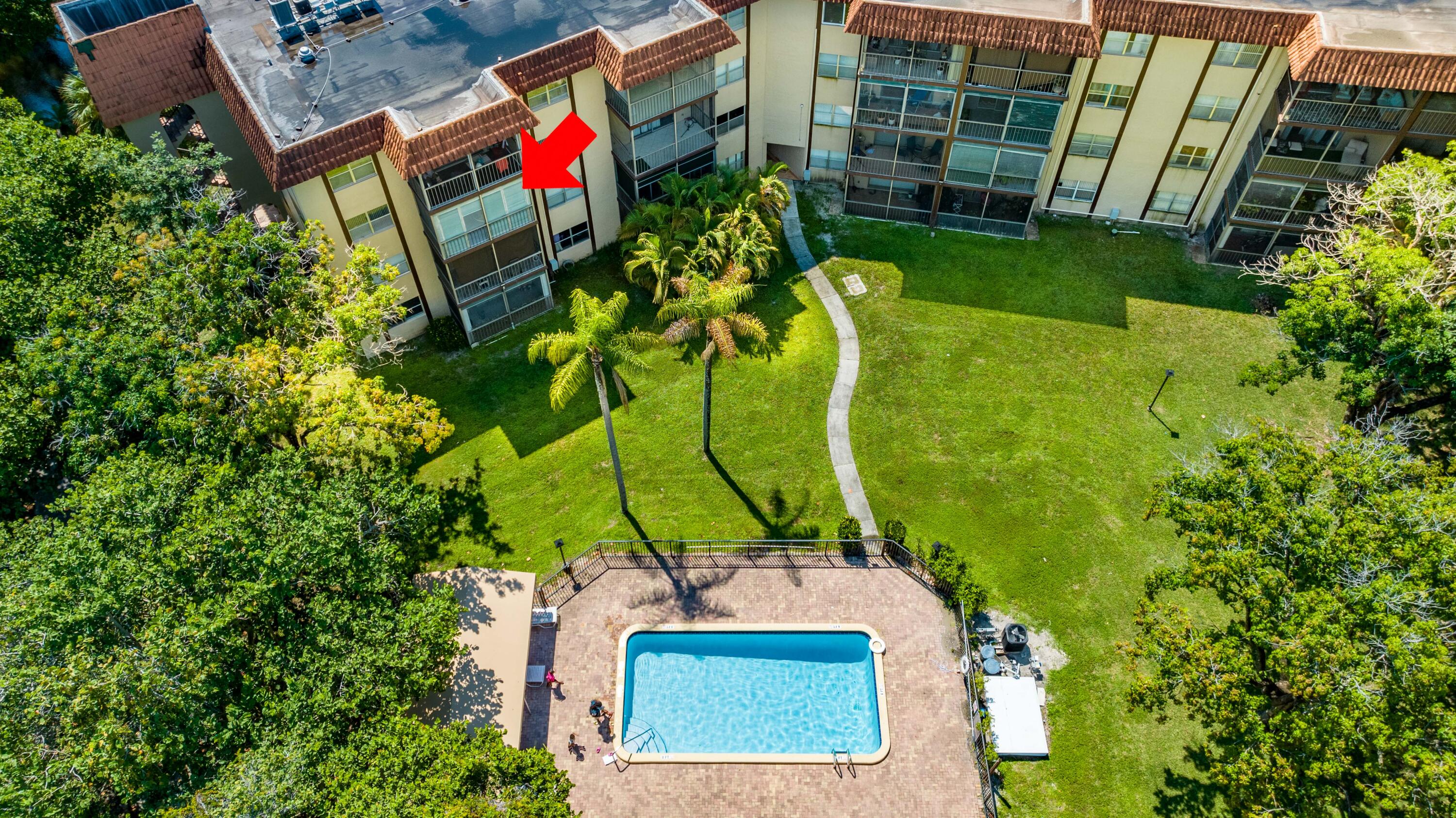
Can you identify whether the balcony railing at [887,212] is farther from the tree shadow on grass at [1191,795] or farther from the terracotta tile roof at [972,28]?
the tree shadow on grass at [1191,795]

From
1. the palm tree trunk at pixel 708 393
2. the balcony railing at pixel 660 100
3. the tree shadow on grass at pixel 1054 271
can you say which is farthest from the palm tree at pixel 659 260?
the tree shadow on grass at pixel 1054 271

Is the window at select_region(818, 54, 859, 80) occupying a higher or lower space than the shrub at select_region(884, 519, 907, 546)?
higher

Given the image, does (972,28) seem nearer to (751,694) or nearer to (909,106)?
Answer: (909,106)

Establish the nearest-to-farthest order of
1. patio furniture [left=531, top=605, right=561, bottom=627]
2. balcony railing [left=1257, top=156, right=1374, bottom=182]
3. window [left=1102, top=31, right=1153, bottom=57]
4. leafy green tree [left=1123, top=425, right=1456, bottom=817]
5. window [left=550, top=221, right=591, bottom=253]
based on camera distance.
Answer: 1. leafy green tree [left=1123, top=425, right=1456, bottom=817]
2. patio furniture [left=531, top=605, right=561, bottom=627]
3. balcony railing [left=1257, top=156, right=1374, bottom=182]
4. window [left=1102, top=31, right=1153, bottom=57]
5. window [left=550, top=221, right=591, bottom=253]

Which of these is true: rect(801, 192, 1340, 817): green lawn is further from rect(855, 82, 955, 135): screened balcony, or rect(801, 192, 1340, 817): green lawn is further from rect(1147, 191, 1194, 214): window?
rect(855, 82, 955, 135): screened balcony

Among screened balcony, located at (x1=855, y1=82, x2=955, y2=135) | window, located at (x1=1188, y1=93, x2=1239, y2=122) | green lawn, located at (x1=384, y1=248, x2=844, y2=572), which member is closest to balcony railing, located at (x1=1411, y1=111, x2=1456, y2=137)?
window, located at (x1=1188, y1=93, x2=1239, y2=122)

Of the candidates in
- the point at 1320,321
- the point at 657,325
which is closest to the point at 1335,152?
the point at 1320,321
